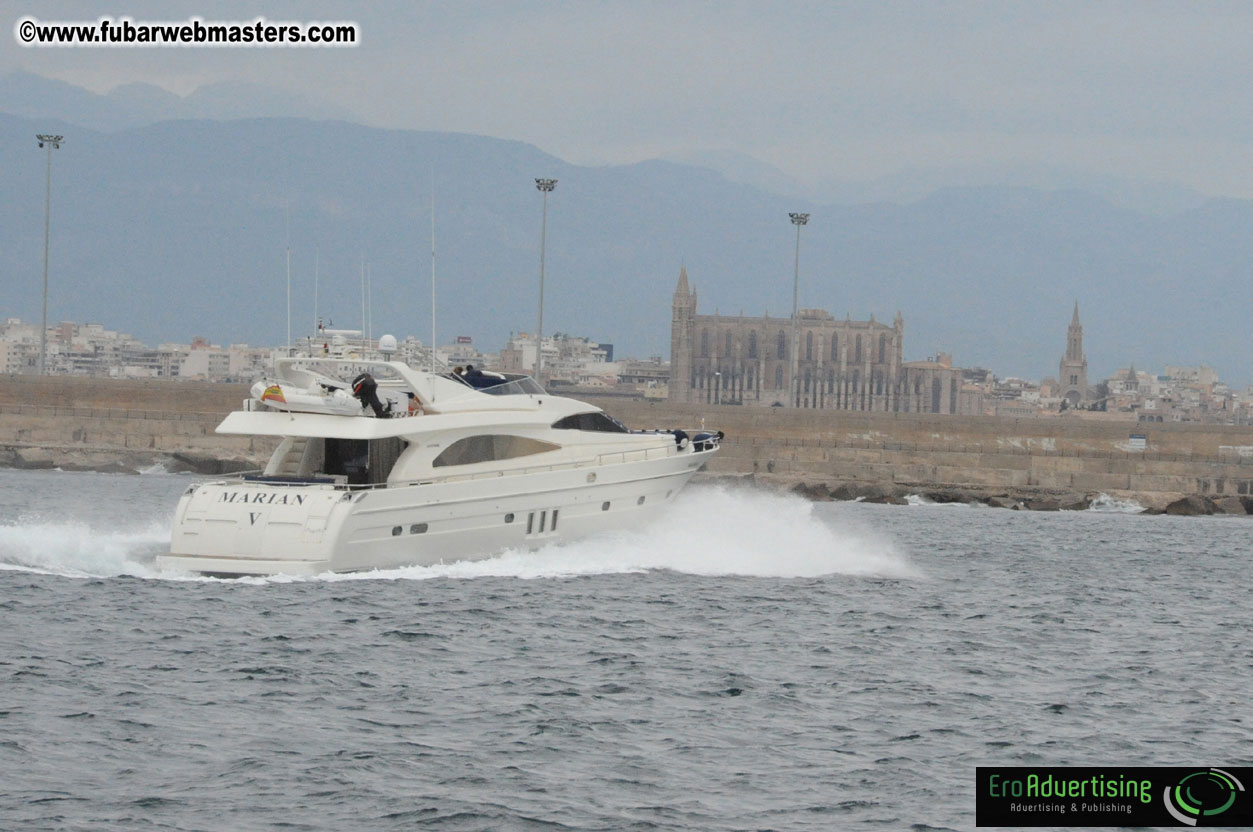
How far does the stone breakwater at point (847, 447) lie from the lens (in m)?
59.8

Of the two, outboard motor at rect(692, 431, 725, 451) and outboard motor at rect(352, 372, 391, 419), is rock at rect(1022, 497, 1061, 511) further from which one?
outboard motor at rect(352, 372, 391, 419)

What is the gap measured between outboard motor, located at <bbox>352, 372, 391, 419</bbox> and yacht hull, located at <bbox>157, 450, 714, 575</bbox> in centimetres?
118

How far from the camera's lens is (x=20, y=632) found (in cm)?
1862

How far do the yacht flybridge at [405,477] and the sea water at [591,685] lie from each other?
1.40 ft

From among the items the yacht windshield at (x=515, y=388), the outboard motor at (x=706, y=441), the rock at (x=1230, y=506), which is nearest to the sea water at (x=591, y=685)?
the outboard motor at (x=706, y=441)

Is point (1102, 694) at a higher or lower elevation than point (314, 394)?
lower

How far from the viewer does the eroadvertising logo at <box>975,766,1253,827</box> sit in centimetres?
1273

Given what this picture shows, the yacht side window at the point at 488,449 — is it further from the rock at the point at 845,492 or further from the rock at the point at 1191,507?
the rock at the point at 1191,507

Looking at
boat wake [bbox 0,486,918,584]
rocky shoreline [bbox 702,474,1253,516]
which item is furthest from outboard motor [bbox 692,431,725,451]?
rocky shoreline [bbox 702,474,1253,516]

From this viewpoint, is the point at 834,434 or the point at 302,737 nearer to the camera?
the point at 302,737

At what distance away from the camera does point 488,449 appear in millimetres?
25062

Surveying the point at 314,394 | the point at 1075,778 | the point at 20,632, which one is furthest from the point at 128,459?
the point at 1075,778

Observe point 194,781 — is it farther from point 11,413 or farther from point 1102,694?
point 11,413

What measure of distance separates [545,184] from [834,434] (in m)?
15.6
